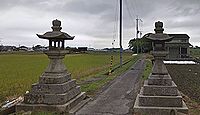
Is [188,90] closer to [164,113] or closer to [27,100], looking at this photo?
[164,113]

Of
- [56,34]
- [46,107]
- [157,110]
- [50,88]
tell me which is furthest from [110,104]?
[56,34]

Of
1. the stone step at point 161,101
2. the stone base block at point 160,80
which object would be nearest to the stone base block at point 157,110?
the stone step at point 161,101

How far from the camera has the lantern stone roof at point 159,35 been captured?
9818mm

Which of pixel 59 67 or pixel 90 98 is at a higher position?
pixel 59 67

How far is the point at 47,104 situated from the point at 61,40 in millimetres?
2462

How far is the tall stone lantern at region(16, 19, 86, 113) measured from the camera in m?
9.52

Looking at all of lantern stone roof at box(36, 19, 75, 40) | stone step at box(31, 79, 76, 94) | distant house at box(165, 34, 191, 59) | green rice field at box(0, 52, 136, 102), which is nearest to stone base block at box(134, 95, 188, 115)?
stone step at box(31, 79, 76, 94)

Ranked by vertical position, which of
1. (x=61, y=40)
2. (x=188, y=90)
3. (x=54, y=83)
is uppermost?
(x=61, y=40)

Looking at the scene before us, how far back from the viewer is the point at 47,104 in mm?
9578

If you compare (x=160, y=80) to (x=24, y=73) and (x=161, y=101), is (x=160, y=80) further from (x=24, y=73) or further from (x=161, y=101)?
(x=24, y=73)

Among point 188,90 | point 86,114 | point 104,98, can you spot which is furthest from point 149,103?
point 188,90

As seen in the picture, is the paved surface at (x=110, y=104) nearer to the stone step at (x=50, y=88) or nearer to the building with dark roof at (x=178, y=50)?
the stone step at (x=50, y=88)

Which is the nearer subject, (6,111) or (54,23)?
(6,111)

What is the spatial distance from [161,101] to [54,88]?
3667 millimetres
